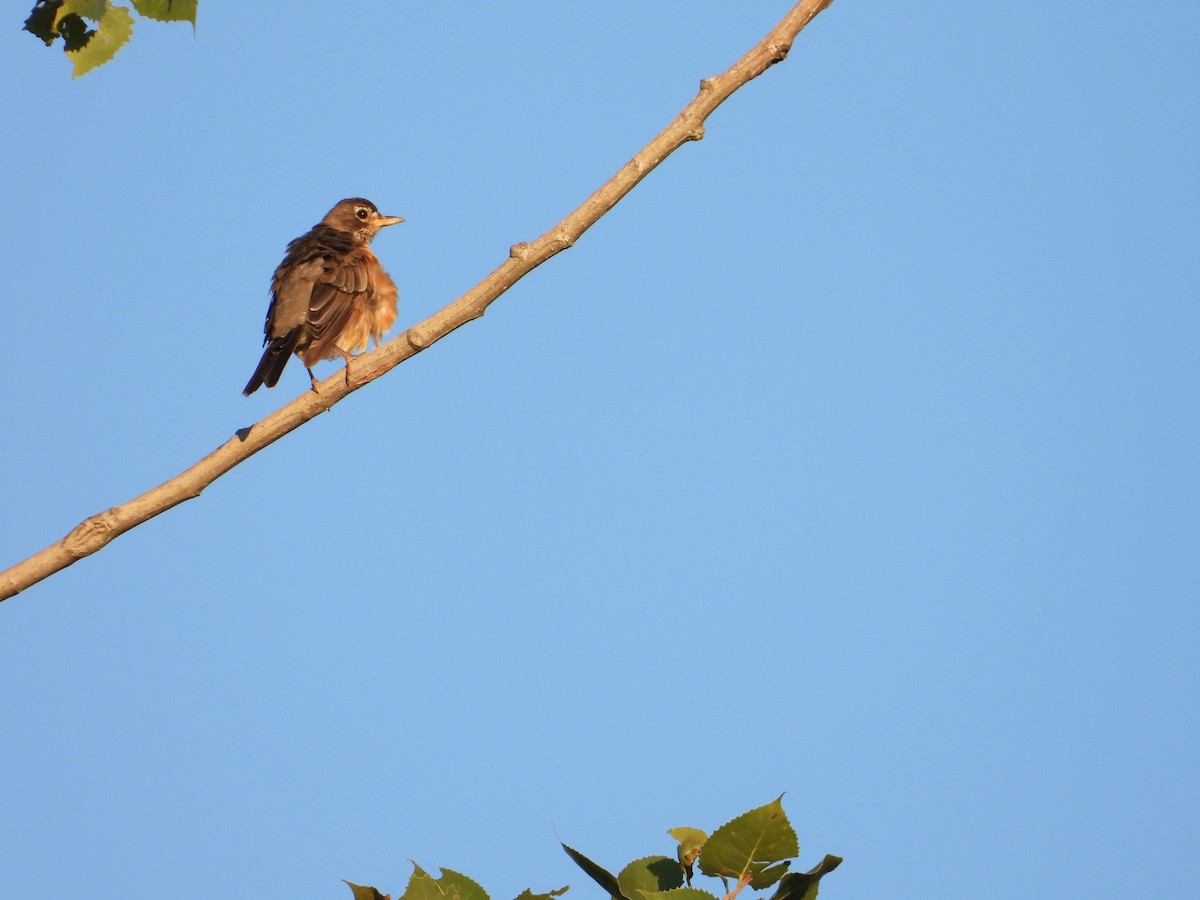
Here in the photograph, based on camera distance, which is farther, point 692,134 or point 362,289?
point 362,289

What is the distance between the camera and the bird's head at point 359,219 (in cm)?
1177

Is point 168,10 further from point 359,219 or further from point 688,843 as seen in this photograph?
point 359,219

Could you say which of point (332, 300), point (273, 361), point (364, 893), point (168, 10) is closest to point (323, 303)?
point (332, 300)

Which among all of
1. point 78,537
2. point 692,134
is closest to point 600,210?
point 692,134

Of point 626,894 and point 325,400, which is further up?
point 325,400

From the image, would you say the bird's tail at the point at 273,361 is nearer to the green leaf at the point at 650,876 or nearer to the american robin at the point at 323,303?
the american robin at the point at 323,303

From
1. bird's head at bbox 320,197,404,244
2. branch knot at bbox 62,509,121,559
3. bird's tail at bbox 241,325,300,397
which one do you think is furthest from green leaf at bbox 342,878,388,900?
bird's head at bbox 320,197,404,244

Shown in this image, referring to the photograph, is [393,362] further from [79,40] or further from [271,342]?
[271,342]

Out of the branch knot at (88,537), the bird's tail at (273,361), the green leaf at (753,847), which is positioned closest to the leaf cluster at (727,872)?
the green leaf at (753,847)

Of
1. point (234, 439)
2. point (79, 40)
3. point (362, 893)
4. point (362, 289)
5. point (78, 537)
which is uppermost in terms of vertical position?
point (362, 289)

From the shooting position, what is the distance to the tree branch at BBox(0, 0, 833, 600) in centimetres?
411

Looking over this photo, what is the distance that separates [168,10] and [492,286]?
1399 mm

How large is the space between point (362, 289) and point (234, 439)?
536 centimetres

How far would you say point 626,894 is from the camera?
3316 mm
